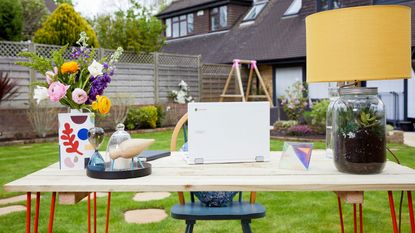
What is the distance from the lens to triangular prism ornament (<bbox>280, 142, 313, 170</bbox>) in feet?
6.61

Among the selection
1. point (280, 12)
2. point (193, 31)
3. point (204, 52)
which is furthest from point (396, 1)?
point (193, 31)

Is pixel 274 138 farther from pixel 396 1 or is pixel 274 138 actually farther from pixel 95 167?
pixel 95 167

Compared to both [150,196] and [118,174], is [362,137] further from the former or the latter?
[150,196]

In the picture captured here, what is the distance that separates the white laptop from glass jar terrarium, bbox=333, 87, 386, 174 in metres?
0.36

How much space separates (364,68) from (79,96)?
3.95ft


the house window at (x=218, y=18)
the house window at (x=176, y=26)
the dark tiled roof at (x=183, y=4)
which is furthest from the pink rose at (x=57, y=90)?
the house window at (x=176, y=26)

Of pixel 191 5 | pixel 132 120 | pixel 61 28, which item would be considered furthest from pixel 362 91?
pixel 191 5

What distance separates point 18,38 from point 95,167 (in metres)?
10.2

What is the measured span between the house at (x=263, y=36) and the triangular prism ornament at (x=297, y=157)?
945cm

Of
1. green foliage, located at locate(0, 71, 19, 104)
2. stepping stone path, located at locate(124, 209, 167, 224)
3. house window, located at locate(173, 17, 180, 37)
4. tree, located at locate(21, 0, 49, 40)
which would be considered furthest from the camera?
house window, located at locate(173, 17, 180, 37)

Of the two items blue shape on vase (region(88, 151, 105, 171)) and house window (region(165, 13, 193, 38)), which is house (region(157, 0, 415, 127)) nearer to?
house window (region(165, 13, 193, 38))

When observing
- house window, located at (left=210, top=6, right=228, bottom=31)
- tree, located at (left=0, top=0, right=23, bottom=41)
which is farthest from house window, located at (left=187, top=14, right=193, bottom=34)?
tree, located at (left=0, top=0, right=23, bottom=41)

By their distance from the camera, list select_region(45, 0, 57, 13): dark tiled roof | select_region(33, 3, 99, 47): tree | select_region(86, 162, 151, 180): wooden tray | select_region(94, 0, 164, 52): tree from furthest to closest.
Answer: select_region(45, 0, 57, 13): dark tiled roof, select_region(94, 0, 164, 52): tree, select_region(33, 3, 99, 47): tree, select_region(86, 162, 151, 180): wooden tray

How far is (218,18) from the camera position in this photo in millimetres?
17578
